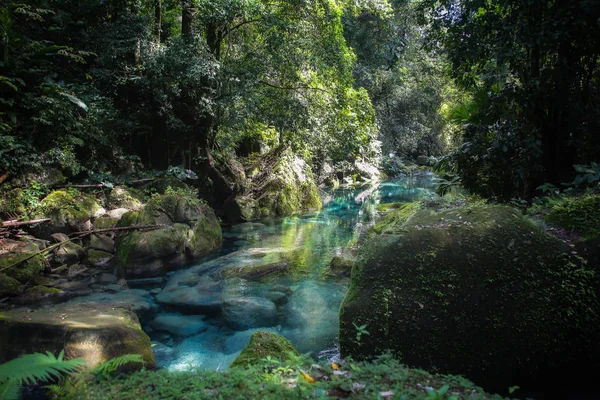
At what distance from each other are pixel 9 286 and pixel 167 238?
2964mm

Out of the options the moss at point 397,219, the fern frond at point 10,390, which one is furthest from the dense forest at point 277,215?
the moss at point 397,219

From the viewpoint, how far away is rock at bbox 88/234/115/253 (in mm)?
8742

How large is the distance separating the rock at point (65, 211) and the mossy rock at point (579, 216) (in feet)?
30.2

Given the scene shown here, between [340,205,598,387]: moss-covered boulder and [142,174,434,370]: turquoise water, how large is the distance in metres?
1.06

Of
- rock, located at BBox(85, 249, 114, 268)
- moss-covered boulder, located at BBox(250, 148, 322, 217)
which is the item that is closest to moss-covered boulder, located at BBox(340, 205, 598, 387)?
rock, located at BBox(85, 249, 114, 268)

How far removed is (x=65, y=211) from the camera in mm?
8688

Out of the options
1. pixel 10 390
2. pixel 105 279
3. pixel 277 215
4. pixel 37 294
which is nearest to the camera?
pixel 10 390

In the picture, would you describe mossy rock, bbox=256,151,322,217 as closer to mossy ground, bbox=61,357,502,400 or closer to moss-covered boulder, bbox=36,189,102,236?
moss-covered boulder, bbox=36,189,102,236

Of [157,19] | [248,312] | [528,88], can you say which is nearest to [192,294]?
[248,312]

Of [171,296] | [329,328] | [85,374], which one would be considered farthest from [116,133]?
[85,374]

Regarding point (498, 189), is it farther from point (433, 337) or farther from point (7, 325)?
point (7, 325)

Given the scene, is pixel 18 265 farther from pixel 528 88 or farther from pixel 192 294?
pixel 528 88

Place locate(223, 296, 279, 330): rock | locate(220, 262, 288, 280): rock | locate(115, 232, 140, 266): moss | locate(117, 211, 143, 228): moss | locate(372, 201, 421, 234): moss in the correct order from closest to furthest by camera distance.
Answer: locate(372, 201, 421, 234): moss
locate(223, 296, 279, 330): rock
locate(220, 262, 288, 280): rock
locate(115, 232, 140, 266): moss
locate(117, 211, 143, 228): moss

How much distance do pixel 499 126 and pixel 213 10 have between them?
8223mm
